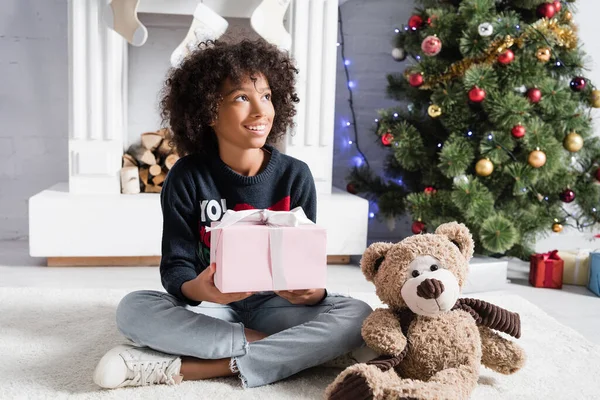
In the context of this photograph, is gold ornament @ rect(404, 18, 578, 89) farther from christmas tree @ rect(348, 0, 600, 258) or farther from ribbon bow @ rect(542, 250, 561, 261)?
ribbon bow @ rect(542, 250, 561, 261)

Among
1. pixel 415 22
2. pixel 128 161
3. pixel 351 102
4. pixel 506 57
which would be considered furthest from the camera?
pixel 351 102

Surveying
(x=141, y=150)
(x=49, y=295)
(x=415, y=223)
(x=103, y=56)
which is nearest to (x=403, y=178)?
(x=415, y=223)

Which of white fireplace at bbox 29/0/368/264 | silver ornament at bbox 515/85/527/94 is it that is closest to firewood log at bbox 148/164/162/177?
white fireplace at bbox 29/0/368/264

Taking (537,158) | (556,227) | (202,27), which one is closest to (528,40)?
(537,158)

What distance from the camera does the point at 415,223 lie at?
250 cm

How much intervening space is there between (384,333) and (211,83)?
63 cm

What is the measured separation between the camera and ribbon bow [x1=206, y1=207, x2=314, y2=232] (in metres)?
1.27

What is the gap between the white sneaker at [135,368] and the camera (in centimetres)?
131

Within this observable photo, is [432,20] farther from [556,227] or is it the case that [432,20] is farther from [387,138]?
[556,227]

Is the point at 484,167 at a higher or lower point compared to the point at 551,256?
higher

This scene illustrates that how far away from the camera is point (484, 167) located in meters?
2.34

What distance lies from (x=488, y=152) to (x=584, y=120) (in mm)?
363

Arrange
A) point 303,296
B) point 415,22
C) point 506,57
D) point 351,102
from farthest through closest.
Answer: point 351,102 → point 415,22 → point 506,57 → point 303,296

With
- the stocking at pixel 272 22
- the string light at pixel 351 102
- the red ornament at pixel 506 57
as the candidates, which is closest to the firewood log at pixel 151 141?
the stocking at pixel 272 22
